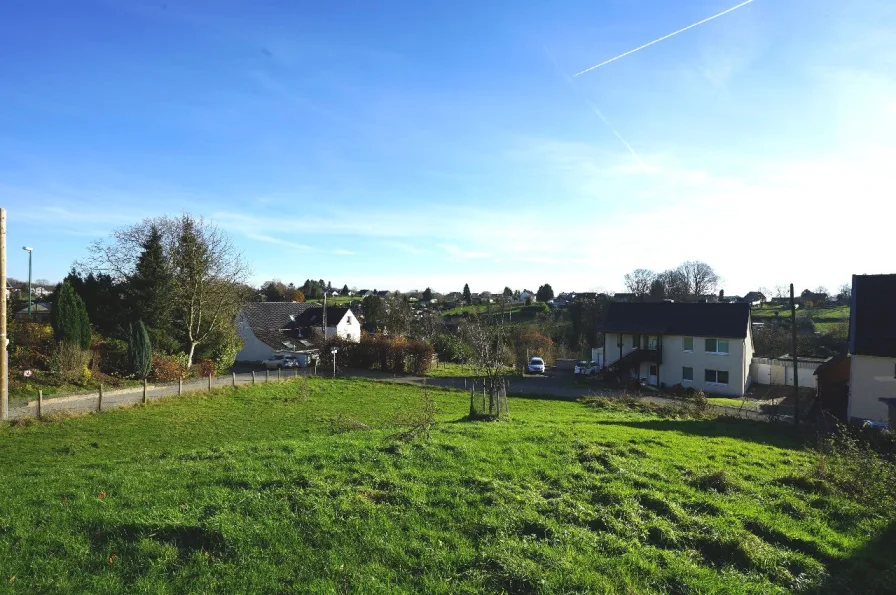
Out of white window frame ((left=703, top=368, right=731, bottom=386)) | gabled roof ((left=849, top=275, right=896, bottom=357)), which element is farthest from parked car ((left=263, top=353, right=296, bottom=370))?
gabled roof ((left=849, top=275, right=896, bottom=357))

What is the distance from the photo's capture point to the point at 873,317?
24141 mm

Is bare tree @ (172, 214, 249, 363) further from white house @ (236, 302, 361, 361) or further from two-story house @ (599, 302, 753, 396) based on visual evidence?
two-story house @ (599, 302, 753, 396)

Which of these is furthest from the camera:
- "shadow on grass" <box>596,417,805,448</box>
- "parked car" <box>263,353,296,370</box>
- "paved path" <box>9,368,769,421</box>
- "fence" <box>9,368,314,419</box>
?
"parked car" <box>263,353,296,370</box>

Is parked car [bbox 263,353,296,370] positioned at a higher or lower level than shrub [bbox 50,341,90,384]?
lower

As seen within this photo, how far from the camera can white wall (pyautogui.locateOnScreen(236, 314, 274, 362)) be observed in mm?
42338

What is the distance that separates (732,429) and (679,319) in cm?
2056

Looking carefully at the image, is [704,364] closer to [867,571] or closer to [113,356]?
[867,571]

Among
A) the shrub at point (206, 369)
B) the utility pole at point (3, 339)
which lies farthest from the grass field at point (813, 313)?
the utility pole at point (3, 339)

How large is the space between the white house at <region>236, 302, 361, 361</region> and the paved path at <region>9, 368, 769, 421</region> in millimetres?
8153

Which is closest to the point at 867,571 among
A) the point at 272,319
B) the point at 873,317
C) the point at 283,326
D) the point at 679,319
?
the point at 873,317

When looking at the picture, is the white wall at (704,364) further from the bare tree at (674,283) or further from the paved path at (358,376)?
the bare tree at (674,283)

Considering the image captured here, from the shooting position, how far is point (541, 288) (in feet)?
294

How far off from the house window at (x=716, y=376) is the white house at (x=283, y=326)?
1085 inches

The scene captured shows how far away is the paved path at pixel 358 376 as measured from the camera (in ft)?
62.4
